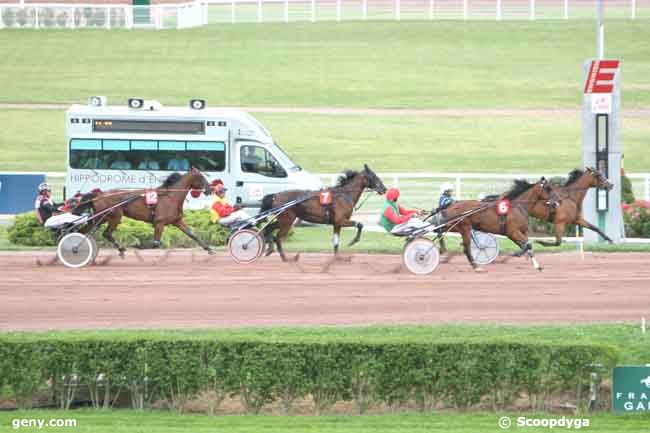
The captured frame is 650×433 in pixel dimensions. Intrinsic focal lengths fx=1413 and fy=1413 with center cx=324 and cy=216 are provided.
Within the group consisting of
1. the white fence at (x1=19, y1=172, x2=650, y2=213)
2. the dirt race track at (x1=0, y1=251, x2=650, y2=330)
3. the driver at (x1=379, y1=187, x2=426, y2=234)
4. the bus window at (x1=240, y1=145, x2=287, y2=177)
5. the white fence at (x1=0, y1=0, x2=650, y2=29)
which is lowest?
the dirt race track at (x1=0, y1=251, x2=650, y2=330)

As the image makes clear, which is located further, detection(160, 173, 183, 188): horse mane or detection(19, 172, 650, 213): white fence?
detection(19, 172, 650, 213): white fence

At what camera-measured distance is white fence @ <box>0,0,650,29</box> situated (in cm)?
5406

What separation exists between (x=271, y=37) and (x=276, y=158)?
2819 centimetres

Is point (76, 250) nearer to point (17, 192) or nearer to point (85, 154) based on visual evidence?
point (85, 154)

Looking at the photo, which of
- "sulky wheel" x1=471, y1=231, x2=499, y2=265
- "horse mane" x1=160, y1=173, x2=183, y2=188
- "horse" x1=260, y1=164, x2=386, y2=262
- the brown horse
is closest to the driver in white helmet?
the brown horse

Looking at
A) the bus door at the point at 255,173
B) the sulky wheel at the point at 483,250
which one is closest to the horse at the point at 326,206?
the sulky wheel at the point at 483,250

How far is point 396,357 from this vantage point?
41.2 feet

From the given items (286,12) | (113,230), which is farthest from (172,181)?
(286,12)

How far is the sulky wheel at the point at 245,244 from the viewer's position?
803 inches

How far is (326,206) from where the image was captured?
2047cm

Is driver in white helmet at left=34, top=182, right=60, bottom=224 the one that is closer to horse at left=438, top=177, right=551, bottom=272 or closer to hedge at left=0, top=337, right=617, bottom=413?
horse at left=438, top=177, right=551, bottom=272

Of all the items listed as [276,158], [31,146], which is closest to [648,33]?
[31,146]

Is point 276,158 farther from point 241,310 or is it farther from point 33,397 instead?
point 33,397

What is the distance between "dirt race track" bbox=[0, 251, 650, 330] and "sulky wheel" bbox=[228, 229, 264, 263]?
0.81 feet
